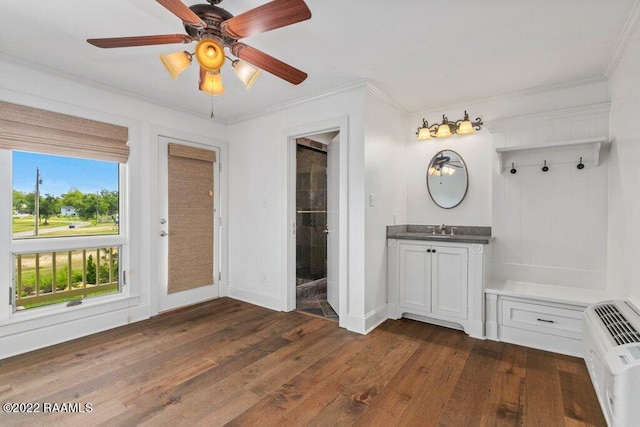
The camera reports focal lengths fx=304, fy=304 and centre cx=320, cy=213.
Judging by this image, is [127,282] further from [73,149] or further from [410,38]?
[410,38]

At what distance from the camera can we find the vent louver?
1566mm

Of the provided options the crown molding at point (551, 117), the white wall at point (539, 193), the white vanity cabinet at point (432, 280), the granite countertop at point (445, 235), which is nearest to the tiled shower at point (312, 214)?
the granite countertop at point (445, 235)

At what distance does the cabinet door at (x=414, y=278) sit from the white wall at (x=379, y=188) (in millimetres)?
188

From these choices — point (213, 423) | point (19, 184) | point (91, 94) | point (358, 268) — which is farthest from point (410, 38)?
point (19, 184)

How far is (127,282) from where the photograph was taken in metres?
3.17

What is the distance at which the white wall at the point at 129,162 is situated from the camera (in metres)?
→ 2.48

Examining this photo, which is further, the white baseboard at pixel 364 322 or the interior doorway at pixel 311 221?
the interior doorway at pixel 311 221

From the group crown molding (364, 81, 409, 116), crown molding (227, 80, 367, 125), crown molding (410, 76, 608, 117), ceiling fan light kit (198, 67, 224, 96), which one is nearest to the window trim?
crown molding (227, 80, 367, 125)

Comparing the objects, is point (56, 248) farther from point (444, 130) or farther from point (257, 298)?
point (444, 130)

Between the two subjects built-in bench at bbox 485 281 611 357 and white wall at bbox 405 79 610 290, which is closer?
built-in bench at bbox 485 281 611 357

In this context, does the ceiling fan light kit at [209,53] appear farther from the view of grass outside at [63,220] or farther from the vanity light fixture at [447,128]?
the vanity light fixture at [447,128]

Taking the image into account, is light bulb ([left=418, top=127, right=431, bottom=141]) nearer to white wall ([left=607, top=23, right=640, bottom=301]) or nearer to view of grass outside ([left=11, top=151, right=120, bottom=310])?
white wall ([left=607, top=23, right=640, bottom=301])

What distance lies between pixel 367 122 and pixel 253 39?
49.3 inches

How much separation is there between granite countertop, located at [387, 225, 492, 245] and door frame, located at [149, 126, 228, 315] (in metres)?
2.21
